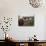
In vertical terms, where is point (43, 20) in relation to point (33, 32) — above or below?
above

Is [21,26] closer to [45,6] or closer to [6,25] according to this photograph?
[6,25]

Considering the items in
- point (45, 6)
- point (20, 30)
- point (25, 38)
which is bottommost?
point (25, 38)

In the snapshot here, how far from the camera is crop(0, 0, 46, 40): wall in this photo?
365cm

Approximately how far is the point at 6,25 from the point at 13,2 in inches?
26.6

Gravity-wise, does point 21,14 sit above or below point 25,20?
above

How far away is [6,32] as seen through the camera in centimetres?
363

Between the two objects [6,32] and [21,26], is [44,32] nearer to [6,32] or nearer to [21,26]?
[21,26]

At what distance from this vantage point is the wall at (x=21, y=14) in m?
3.65

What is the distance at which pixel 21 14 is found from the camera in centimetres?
367

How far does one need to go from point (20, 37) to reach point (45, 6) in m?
1.13

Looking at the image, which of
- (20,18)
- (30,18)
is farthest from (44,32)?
(20,18)

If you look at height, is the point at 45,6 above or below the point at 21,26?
above

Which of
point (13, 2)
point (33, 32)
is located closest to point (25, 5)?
point (13, 2)

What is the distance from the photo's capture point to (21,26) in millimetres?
3672
